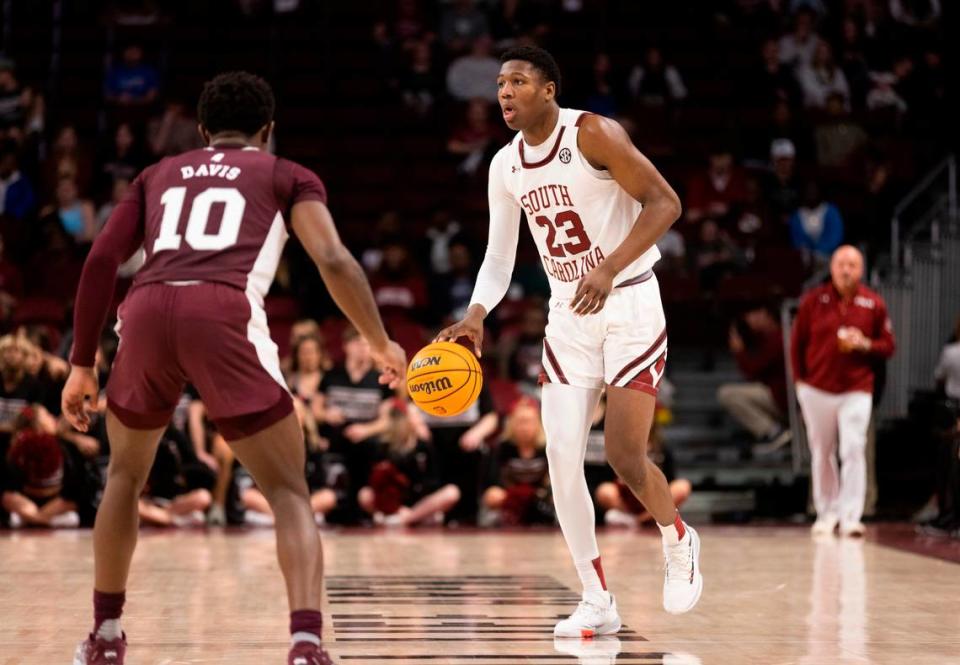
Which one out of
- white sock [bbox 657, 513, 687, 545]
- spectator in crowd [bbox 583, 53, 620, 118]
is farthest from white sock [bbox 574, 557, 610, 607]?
spectator in crowd [bbox 583, 53, 620, 118]

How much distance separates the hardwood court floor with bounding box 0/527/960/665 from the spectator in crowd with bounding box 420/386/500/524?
1719 mm

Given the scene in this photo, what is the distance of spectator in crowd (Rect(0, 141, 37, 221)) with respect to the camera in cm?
1407

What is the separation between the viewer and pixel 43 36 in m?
16.3

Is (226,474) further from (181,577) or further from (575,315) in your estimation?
(575,315)

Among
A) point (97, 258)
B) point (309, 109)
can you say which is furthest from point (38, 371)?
point (97, 258)

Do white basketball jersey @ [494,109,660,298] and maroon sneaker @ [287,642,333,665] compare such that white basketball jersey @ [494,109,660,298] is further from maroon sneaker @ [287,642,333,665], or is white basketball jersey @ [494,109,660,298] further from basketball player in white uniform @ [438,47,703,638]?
maroon sneaker @ [287,642,333,665]

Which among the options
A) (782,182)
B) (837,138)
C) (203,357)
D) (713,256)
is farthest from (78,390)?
(837,138)

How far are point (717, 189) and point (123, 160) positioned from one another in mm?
5583

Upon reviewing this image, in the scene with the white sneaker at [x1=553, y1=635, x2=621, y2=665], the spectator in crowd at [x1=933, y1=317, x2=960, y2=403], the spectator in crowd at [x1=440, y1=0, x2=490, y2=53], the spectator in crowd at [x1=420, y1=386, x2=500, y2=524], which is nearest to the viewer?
the white sneaker at [x1=553, y1=635, x2=621, y2=665]

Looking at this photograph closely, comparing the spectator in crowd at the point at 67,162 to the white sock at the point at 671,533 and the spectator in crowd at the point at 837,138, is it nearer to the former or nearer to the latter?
the spectator in crowd at the point at 837,138

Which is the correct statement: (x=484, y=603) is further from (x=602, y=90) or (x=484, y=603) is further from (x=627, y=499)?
(x=602, y=90)

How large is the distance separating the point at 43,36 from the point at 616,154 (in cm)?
1218

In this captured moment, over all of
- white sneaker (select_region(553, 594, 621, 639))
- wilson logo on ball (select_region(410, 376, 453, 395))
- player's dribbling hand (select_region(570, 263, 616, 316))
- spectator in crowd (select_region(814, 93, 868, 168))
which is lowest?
white sneaker (select_region(553, 594, 621, 639))

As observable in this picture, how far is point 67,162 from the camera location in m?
14.1
